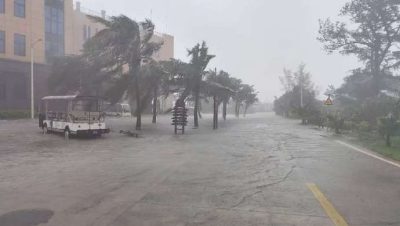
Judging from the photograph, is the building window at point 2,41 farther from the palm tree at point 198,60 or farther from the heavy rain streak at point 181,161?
the palm tree at point 198,60

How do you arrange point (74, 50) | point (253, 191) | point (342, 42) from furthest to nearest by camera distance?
point (74, 50), point (342, 42), point (253, 191)

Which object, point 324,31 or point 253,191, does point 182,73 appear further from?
point 253,191

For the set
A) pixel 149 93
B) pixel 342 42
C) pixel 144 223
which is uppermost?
pixel 342 42

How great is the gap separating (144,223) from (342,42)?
41.6 m

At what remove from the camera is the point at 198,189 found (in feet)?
31.1

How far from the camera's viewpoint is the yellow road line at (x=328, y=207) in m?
6.93

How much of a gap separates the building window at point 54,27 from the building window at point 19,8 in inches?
191

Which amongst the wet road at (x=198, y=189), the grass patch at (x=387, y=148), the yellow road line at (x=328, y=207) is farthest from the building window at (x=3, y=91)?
the yellow road line at (x=328, y=207)

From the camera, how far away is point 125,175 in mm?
11562

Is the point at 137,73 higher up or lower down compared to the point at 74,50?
lower down

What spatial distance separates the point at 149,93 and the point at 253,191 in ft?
90.2

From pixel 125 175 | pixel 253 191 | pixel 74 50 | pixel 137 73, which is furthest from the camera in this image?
pixel 74 50

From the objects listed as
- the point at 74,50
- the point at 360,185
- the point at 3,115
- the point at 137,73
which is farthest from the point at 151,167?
the point at 74,50

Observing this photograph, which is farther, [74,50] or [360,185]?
[74,50]
